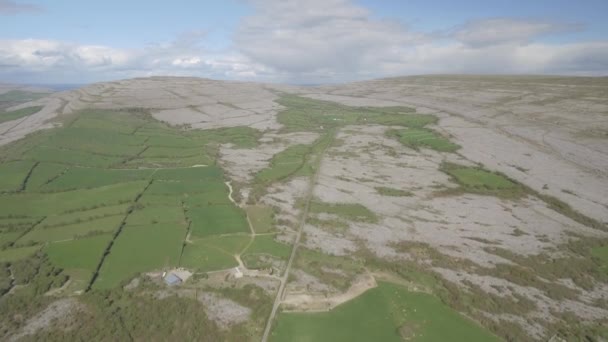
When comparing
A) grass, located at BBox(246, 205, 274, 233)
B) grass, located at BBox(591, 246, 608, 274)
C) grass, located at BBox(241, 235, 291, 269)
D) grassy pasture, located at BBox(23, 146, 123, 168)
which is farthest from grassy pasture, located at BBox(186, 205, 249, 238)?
grass, located at BBox(591, 246, 608, 274)

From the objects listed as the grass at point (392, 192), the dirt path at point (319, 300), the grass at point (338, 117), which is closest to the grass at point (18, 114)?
the grass at point (338, 117)

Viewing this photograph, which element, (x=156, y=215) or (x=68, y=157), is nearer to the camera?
(x=156, y=215)

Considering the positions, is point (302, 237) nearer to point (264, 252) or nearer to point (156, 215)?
point (264, 252)

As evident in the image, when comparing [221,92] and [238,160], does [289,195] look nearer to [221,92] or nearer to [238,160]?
[238,160]

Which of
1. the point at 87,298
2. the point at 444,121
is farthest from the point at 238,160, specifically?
the point at 444,121

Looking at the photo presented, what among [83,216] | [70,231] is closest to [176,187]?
[83,216]
